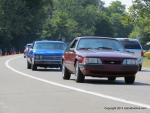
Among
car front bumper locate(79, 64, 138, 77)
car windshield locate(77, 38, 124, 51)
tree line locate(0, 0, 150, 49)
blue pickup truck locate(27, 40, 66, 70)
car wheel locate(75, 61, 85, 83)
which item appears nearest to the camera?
car front bumper locate(79, 64, 138, 77)

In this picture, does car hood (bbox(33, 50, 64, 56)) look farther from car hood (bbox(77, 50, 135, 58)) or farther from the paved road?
the paved road

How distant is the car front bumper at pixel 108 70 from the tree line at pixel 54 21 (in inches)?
2541

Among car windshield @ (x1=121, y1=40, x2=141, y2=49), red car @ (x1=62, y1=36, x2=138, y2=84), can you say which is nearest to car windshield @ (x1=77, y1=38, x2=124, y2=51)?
red car @ (x1=62, y1=36, x2=138, y2=84)

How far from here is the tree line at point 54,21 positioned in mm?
91375

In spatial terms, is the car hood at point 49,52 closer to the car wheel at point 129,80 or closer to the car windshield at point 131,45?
the car windshield at point 131,45

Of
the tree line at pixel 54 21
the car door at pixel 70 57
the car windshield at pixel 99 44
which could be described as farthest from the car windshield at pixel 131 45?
the tree line at pixel 54 21

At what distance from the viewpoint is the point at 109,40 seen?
77.3 ft

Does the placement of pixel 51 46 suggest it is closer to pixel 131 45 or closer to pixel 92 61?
pixel 131 45

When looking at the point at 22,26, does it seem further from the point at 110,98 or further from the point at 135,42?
the point at 110,98

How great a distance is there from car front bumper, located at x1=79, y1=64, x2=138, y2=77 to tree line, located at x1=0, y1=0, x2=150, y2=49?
212 feet

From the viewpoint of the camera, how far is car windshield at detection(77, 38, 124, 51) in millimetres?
23188

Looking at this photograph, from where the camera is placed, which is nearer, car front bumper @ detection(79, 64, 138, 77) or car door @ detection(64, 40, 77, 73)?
car front bumper @ detection(79, 64, 138, 77)

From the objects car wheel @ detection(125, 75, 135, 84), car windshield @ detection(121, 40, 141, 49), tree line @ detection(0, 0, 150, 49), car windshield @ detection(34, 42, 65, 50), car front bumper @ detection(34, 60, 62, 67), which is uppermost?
car wheel @ detection(125, 75, 135, 84)

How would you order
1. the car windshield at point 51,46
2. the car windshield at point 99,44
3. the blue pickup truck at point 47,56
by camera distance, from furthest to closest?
the car windshield at point 51,46 → the blue pickup truck at point 47,56 → the car windshield at point 99,44
